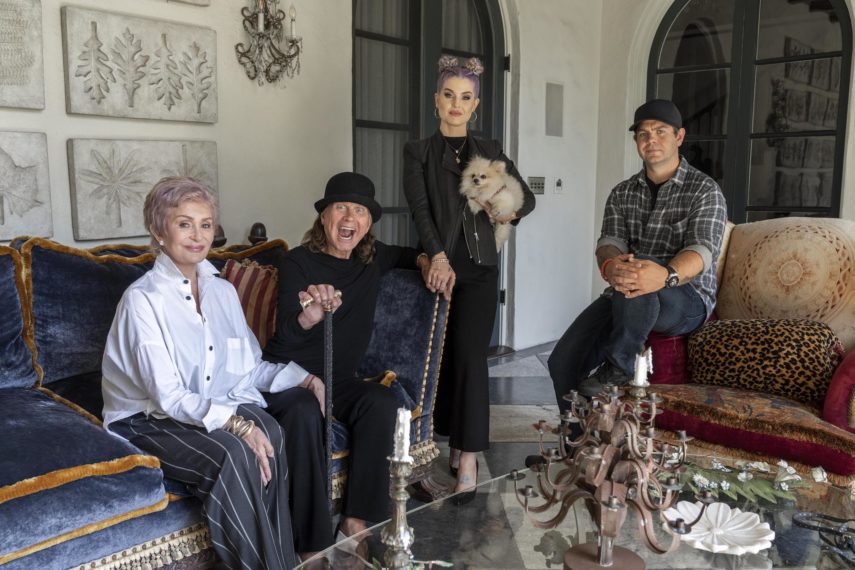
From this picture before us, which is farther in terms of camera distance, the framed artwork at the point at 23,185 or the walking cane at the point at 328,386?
the framed artwork at the point at 23,185

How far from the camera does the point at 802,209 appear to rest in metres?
4.88

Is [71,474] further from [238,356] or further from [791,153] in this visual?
[791,153]

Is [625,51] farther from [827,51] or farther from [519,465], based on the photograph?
[519,465]

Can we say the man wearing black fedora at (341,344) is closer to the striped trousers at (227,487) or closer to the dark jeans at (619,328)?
the striped trousers at (227,487)

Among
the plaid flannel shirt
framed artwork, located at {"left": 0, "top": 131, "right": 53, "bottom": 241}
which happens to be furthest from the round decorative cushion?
framed artwork, located at {"left": 0, "top": 131, "right": 53, "bottom": 241}

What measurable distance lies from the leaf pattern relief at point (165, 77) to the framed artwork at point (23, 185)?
493mm

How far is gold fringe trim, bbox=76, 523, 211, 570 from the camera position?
1.78 m

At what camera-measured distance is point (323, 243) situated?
243 centimetres

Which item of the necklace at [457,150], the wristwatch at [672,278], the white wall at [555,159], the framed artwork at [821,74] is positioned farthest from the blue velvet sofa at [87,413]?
the framed artwork at [821,74]

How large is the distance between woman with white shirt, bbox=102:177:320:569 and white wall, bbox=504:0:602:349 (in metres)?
3.06

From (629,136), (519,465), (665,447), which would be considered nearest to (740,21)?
(629,136)

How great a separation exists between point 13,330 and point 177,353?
0.60 m

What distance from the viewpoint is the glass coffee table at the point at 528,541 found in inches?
62.7

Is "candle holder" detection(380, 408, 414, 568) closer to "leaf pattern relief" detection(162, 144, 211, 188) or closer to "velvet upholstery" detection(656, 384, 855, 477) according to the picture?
"velvet upholstery" detection(656, 384, 855, 477)
